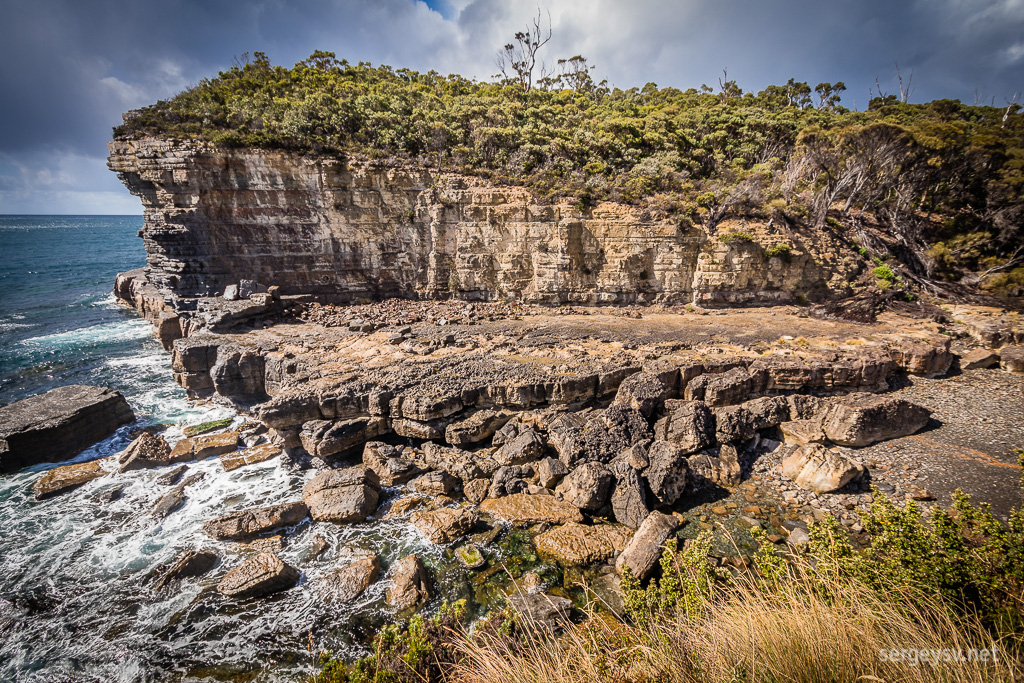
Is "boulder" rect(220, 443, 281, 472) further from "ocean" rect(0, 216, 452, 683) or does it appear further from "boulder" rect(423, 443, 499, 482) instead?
"boulder" rect(423, 443, 499, 482)

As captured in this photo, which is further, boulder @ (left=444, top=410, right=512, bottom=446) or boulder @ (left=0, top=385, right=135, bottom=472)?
boulder @ (left=444, top=410, right=512, bottom=446)

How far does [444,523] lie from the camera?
1025 cm

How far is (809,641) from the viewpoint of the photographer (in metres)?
3.53

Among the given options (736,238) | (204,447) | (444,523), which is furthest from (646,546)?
(736,238)

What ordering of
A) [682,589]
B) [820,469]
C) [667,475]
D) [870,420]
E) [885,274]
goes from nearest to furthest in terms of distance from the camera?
[682,589]
[667,475]
[820,469]
[870,420]
[885,274]

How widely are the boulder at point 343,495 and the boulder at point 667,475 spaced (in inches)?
315

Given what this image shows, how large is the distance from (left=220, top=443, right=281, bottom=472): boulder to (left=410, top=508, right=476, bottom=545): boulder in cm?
673

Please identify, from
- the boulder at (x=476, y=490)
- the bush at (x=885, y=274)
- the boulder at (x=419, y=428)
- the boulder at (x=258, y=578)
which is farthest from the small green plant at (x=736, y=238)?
the boulder at (x=258, y=578)

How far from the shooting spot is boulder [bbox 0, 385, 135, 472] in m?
12.9

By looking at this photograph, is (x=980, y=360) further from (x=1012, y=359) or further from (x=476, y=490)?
(x=476, y=490)

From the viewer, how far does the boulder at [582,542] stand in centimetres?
938

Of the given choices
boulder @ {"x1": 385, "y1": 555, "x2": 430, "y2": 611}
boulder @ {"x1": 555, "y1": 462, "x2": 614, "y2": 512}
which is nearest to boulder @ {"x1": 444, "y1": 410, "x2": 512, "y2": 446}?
boulder @ {"x1": 555, "y1": 462, "x2": 614, "y2": 512}

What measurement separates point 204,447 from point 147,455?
5.32 feet

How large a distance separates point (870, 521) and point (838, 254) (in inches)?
956
